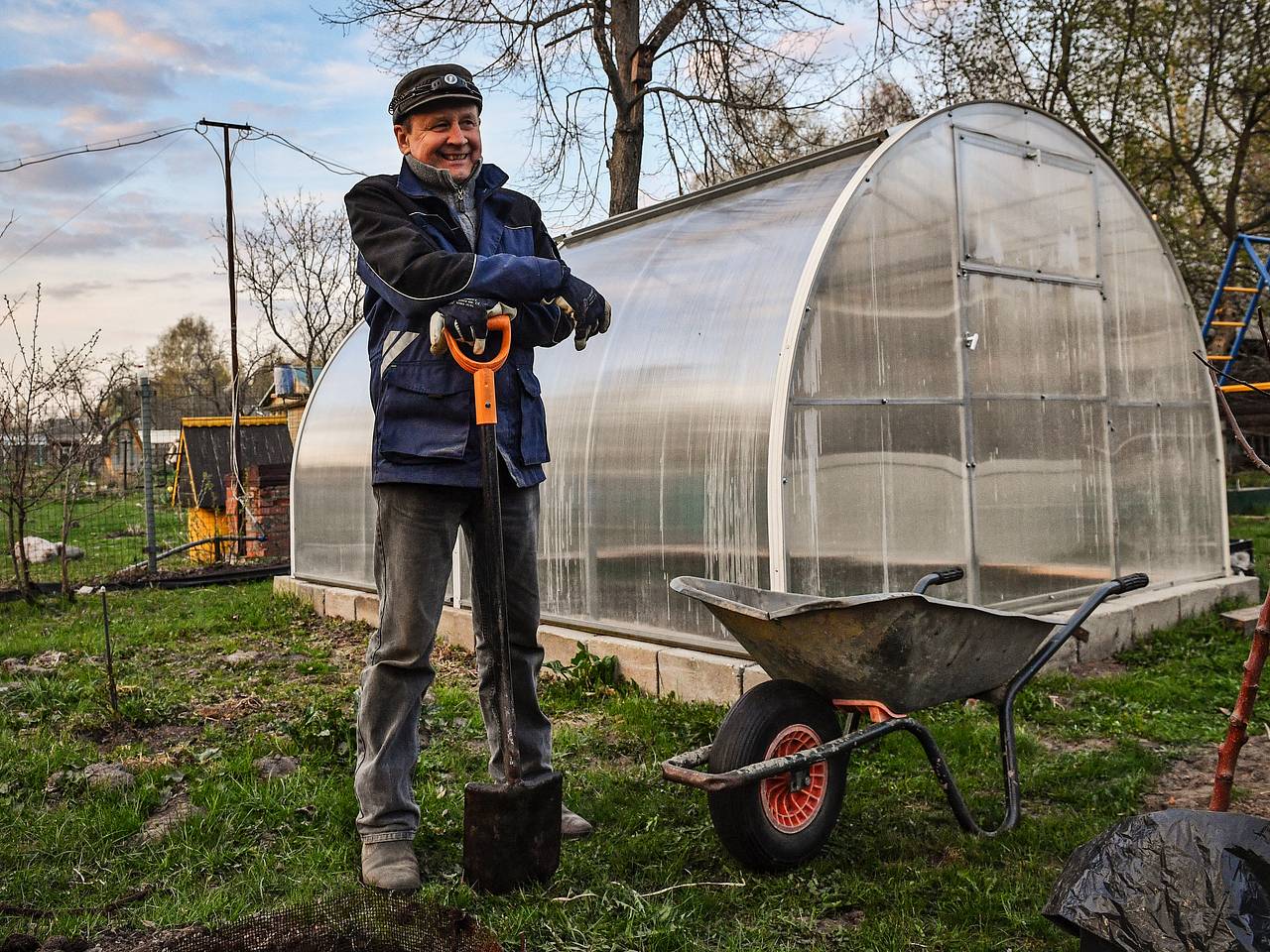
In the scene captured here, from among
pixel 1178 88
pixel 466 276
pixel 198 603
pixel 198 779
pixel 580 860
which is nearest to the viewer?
pixel 466 276

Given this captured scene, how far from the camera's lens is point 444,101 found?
3.06 metres

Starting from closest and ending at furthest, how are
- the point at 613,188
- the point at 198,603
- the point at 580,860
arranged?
1. the point at 580,860
2. the point at 198,603
3. the point at 613,188

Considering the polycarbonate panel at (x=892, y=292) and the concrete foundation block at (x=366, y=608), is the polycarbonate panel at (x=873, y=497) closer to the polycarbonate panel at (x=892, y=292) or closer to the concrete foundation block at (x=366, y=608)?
the polycarbonate panel at (x=892, y=292)

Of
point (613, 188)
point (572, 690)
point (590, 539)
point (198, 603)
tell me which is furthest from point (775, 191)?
point (613, 188)

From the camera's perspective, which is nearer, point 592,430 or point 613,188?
point 592,430

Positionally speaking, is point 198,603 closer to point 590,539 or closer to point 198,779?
point 590,539

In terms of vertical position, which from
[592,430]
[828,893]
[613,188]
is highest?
[613,188]

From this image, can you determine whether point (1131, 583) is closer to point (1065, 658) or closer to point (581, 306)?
point (581, 306)

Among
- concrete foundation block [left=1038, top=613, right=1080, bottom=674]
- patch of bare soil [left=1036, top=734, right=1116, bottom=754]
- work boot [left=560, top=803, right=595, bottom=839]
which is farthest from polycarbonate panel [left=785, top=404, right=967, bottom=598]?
work boot [left=560, top=803, right=595, bottom=839]

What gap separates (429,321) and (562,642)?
3179 mm

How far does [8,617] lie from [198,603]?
4.54 feet

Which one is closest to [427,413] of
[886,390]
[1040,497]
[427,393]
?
[427,393]

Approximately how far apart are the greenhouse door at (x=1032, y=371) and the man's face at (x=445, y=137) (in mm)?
3485

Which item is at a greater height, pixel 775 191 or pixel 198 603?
pixel 775 191
